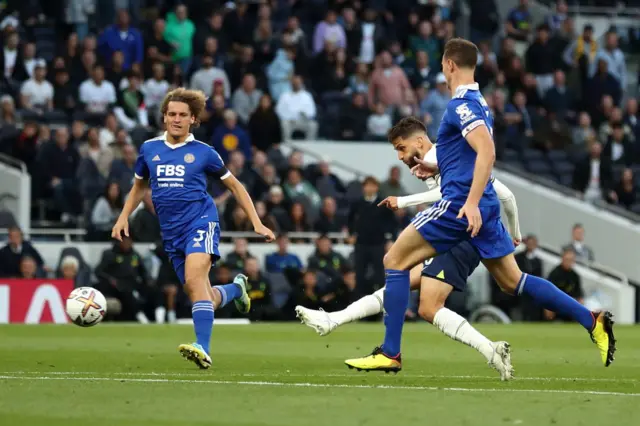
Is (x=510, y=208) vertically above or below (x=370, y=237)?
above

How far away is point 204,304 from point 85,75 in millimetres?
13696

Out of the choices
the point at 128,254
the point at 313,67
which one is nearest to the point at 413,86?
the point at 313,67

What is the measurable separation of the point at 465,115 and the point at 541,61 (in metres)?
19.8

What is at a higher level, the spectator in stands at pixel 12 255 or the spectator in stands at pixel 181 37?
the spectator in stands at pixel 181 37

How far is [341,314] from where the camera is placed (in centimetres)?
1155

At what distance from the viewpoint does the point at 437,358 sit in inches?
520

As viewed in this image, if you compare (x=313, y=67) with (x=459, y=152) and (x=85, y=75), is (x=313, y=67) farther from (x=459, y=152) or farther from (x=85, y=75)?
(x=459, y=152)

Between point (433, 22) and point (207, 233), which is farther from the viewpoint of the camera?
point (433, 22)

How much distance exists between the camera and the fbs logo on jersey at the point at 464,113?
9.89 m

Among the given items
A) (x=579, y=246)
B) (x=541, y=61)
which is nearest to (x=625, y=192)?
(x=579, y=246)

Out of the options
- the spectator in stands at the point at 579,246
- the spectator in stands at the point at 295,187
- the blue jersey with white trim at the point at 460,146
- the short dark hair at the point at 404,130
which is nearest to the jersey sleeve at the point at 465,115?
the blue jersey with white trim at the point at 460,146

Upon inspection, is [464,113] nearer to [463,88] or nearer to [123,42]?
[463,88]

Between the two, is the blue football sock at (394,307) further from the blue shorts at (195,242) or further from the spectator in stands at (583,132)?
the spectator in stands at (583,132)

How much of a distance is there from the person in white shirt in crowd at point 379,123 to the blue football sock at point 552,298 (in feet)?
51.1
